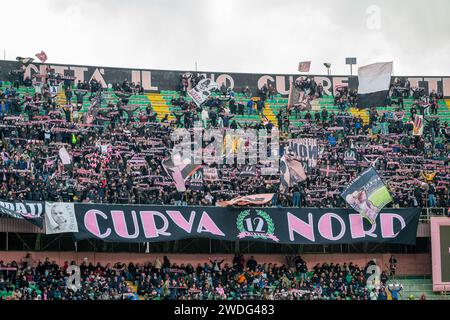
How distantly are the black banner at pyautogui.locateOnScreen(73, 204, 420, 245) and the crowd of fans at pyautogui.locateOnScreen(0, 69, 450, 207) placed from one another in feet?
2.92

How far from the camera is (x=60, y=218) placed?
147 feet

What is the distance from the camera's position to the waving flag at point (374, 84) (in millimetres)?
56219

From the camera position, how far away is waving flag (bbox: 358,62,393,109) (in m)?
56.2

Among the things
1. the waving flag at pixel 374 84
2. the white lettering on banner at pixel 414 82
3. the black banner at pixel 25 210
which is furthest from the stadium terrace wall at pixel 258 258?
the white lettering on banner at pixel 414 82

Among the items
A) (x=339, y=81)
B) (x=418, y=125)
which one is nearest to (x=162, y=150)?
(x=418, y=125)

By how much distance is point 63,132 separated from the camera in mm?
49844

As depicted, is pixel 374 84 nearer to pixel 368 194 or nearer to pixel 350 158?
pixel 350 158

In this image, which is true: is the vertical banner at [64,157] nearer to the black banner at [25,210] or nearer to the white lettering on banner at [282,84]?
the black banner at [25,210]

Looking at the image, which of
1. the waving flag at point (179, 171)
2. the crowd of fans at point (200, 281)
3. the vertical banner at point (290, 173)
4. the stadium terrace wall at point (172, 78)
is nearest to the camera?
the crowd of fans at point (200, 281)

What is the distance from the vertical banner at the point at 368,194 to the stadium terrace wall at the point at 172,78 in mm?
11570

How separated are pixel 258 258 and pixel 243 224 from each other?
2.99 m

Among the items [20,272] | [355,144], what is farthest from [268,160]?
[20,272]

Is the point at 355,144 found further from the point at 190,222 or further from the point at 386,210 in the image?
the point at 190,222

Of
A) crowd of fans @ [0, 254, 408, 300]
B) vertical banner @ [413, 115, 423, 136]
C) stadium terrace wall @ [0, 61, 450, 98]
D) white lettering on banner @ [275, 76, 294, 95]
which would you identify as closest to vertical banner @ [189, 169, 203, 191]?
crowd of fans @ [0, 254, 408, 300]
